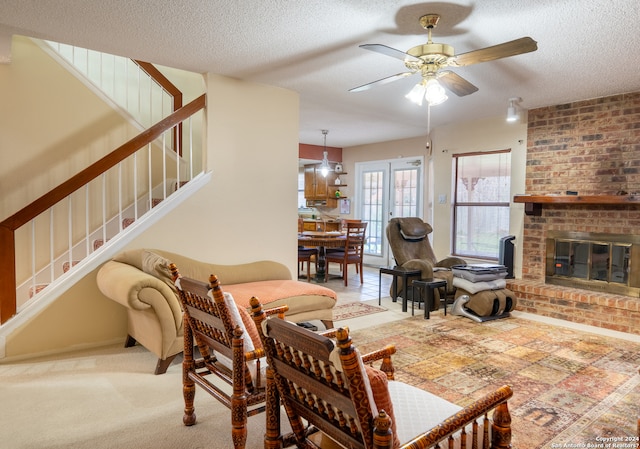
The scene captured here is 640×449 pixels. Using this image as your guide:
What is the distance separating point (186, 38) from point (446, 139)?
4.47 m

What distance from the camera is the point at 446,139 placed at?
21.4 feet

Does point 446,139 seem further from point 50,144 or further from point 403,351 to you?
point 50,144

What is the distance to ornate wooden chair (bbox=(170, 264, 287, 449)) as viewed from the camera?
5.98 ft

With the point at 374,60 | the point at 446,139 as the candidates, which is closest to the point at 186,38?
the point at 374,60

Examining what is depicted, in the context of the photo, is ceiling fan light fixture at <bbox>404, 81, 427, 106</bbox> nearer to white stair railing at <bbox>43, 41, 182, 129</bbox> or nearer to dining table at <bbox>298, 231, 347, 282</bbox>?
white stair railing at <bbox>43, 41, 182, 129</bbox>

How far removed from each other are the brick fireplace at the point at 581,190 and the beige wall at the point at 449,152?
17cm

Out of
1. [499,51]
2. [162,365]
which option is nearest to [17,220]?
[162,365]

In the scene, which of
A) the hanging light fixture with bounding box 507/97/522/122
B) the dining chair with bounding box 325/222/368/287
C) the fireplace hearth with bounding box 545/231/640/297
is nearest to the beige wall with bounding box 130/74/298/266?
the dining chair with bounding box 325/222/368/287

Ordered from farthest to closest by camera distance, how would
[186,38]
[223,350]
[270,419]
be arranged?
[186,38]
[223,350]
[270,419]

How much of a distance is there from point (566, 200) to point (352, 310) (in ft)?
8.95

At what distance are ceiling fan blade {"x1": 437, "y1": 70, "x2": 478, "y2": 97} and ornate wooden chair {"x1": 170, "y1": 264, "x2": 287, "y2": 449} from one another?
6.74 ft

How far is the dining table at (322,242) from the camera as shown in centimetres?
632

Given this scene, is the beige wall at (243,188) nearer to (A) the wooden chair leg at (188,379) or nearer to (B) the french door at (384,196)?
(A) the wooden chair leg at (188,379)

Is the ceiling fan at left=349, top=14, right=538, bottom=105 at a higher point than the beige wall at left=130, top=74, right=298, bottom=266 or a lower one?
higher
